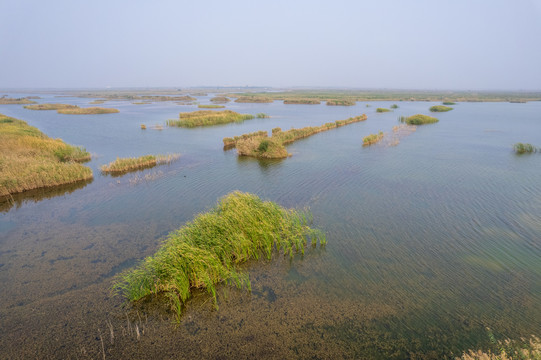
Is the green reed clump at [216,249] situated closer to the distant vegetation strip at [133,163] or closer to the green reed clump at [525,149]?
the distant vegetation strip at [133,163]

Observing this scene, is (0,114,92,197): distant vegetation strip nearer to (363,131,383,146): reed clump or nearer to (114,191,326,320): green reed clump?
(114,191,326,320): green reed clump

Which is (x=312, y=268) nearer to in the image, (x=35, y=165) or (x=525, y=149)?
(x=35, y=165)

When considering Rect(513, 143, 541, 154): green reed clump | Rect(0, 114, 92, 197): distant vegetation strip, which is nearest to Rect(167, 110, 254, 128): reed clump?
Rect(0, 114, 92, 197): distant vegetation strip

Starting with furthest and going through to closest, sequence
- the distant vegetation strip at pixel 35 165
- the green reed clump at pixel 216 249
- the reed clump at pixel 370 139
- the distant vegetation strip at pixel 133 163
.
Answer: the reed clump at pixel 370 139 < the distant vegetation strip at pixel 133 163 < the distant vegetation strip at pixel 35 165 < the green reed clump at pixel 216 249

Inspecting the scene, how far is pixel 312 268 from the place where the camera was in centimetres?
1088

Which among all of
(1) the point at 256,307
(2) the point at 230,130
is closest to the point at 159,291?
(1) the point at 256,307

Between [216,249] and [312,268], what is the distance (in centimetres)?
381

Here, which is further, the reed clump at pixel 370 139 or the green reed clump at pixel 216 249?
the reed clump at pixel 370 139

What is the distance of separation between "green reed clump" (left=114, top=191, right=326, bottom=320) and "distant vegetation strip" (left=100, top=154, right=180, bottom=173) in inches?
585

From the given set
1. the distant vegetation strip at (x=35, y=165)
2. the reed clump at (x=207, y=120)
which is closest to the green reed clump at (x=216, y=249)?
the distant vegetation strip at (x=35, y=165)

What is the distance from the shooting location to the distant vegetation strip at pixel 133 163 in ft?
77.5

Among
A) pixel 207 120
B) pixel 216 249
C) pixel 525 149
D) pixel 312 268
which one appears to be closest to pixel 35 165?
pixel 216 249

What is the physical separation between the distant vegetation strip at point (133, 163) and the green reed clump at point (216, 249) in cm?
1485

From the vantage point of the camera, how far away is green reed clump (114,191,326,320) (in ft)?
30.4
